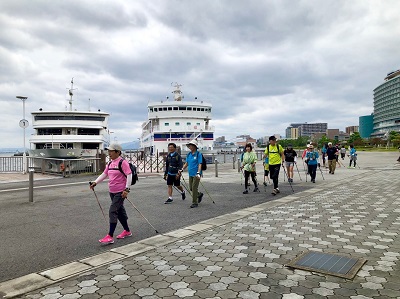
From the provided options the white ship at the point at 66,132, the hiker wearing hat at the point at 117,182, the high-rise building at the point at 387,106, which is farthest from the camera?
the high-rise building at the point at 387,106

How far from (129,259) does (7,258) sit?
179 cm

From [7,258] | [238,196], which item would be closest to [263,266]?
[7,258]

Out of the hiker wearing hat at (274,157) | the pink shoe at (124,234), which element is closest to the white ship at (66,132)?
the hiker wearing hat at (274,157)

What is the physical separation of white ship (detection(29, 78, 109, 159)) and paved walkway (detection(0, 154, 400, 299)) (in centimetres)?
2519

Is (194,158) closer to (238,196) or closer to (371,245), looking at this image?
(238,196)

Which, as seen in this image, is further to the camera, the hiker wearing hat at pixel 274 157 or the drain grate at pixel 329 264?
the hiker wearing hat at pixel 274 157

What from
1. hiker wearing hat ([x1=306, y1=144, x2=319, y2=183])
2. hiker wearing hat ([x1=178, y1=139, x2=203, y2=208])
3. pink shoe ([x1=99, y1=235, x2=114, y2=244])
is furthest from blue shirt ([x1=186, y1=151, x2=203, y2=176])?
hiker wearing hat ([x1=306, y1=144, x2=319, y2=183])

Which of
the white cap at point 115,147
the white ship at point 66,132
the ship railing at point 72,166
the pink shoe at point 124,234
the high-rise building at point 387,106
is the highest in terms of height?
the high-rise building at point 387,106

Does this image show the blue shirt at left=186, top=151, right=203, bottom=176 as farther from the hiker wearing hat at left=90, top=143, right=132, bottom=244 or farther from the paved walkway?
the hiker wearing hat at left=90, top=143, right=132, bottom=244

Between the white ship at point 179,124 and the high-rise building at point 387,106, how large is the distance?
103 m

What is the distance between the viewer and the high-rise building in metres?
122

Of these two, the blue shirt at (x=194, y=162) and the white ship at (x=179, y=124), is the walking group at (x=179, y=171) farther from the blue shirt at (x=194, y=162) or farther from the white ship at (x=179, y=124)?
the white ship at (x=179, y=124)

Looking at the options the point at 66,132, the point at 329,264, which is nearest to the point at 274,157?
the point at 329,264

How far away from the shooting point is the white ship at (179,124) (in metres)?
43.7
